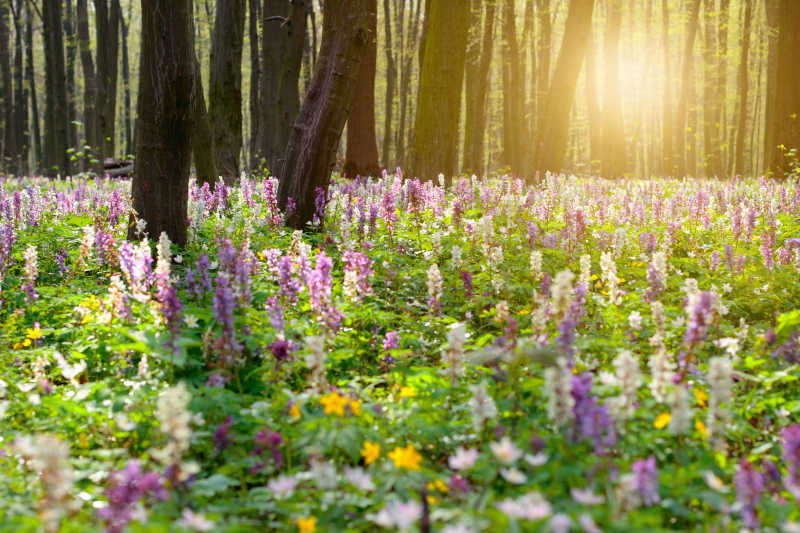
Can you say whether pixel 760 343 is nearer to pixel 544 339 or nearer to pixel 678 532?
pixel 544 339

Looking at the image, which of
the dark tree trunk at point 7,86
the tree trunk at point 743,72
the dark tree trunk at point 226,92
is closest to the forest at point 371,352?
the dark tree trunk at point 226,92

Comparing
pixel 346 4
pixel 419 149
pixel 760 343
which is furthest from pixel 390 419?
pixel 419 149

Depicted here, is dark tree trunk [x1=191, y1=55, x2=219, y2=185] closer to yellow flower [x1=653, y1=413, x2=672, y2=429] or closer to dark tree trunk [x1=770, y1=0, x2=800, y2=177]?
yellow flower [x1=653, y1=413, x2=672, y2=429]

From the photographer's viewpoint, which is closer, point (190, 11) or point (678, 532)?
point (678, 532)

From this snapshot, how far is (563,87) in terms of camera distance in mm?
14531

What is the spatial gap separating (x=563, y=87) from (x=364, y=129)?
478cm

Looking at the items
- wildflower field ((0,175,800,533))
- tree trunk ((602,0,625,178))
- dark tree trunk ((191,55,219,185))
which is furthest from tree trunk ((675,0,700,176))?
wildflower field ((0,175,800,533))

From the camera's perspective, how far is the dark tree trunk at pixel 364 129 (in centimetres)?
1389

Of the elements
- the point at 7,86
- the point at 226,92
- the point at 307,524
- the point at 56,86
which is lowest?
the point at 307,524

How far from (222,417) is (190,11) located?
16.7 ft

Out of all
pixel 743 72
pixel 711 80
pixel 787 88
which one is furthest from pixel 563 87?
pixel 711 80

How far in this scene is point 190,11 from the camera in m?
6.62

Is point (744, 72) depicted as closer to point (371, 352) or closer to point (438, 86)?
point (438, 86)

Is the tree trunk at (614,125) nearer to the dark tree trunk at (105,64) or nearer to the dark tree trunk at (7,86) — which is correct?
the dark tree trunk at (105,64)
